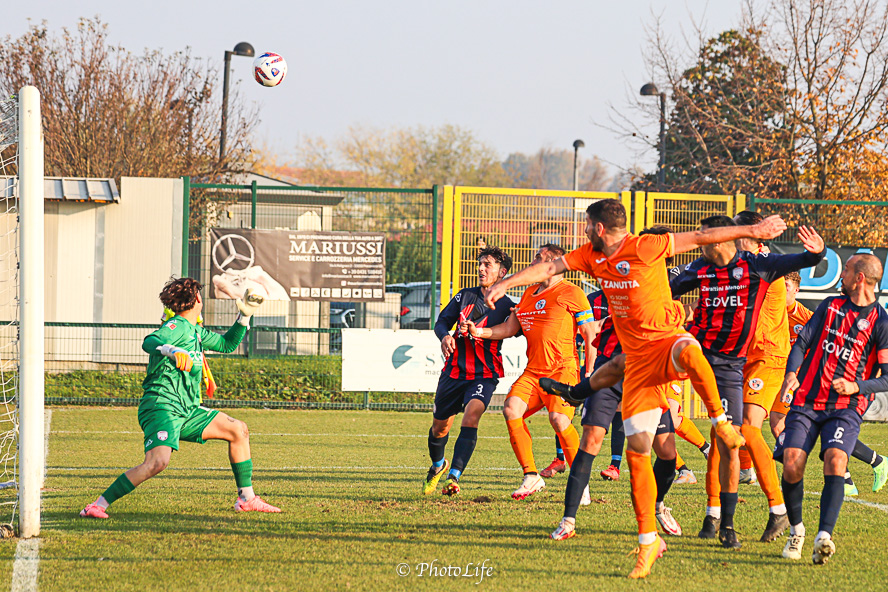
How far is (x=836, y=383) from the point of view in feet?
18.3

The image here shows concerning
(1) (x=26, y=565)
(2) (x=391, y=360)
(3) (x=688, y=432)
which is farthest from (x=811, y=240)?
(2) (x=391, y=360)

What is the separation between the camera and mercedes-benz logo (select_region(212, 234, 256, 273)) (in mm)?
14375

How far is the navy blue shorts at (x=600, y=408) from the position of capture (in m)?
6.59

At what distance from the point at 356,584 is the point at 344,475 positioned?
384 centimetres

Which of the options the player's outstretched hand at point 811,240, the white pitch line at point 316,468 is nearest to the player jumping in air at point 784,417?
the player's outstretched hand at point 811,240

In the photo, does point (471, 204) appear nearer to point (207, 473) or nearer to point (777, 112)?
point (207, 473)

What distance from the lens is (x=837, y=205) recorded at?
15602 mm

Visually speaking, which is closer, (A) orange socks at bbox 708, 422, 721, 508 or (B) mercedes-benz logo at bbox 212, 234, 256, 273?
(A) orange socks at bbox 708, 422, 721, 508

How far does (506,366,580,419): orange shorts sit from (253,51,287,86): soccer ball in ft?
26.1

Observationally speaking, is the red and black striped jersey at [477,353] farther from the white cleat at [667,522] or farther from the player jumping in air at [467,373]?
the white cleat at [667,522]

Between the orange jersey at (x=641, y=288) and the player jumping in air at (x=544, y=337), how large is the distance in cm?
199

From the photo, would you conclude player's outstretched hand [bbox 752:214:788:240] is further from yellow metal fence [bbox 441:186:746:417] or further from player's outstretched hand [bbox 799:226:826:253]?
yellow metal fence [bbox 441:186:746:417]

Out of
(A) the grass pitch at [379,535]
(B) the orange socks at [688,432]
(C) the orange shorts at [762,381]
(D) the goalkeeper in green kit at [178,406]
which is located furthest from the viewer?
(B) the orange socks at [688,432]

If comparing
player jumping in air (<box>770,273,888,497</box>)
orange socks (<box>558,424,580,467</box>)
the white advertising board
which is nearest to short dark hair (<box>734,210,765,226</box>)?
player jumping in air (<box>770,273,888,497</box>)
